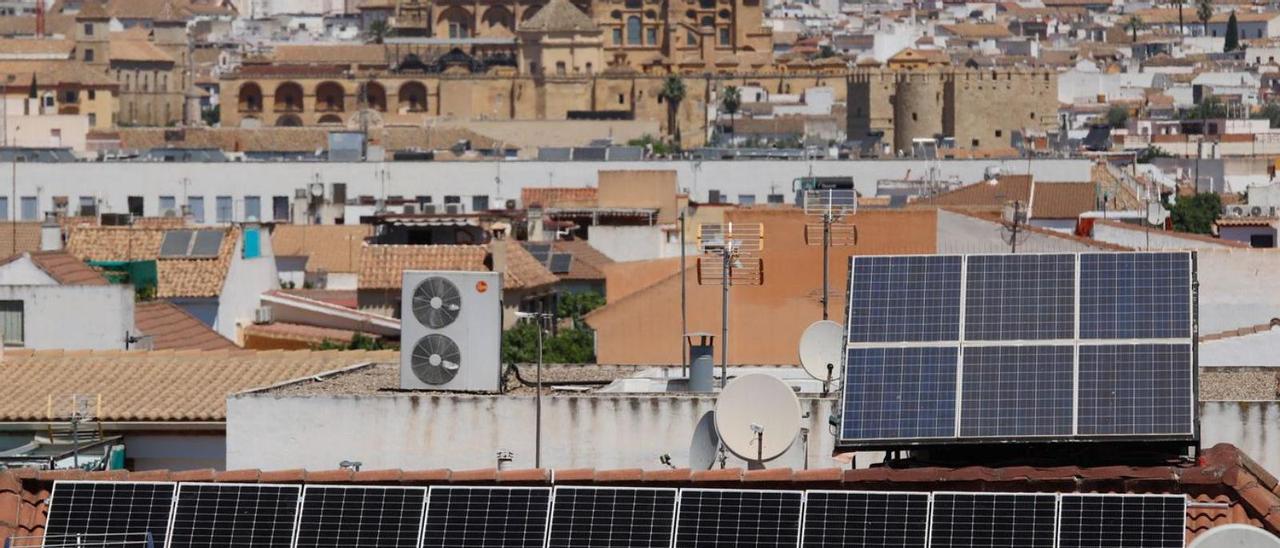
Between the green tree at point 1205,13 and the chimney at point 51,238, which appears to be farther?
the green tree at point 1205,13

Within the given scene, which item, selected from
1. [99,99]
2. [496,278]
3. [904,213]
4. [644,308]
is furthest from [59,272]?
[99,99]

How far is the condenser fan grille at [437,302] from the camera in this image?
51.3ft

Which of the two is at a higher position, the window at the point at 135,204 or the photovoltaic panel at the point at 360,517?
the window at the point at 135,204

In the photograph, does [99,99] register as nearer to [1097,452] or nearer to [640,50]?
[640,50]

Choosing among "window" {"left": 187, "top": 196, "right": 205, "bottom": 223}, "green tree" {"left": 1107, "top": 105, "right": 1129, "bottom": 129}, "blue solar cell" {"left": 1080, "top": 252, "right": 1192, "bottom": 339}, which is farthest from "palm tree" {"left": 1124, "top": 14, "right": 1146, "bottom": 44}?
"blue solar cell" {"left": 1080, "top": 252, "right": 1192, "bottom": 339}

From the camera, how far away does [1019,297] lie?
40.6 ft

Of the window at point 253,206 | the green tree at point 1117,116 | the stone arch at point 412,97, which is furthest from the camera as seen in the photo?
the stone arch at point 412,97

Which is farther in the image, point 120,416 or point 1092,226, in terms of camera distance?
point 1092,226

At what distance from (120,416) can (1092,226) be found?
1560cm

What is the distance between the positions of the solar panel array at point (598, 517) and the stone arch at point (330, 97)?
123 metres

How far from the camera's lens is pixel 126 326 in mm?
22344

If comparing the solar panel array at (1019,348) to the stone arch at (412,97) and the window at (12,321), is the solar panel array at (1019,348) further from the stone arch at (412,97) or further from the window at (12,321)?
the stone arch at (412,97)

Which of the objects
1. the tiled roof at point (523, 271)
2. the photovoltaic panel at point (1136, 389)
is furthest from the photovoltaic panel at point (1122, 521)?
the tiled roof at point (523, 271)

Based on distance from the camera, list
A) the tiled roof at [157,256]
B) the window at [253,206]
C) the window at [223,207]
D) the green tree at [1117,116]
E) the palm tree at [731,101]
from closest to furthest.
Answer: the tiled roof at [157,256], the window at [253,206], the window at [223,207], the green tree at [1117,116], the palm tree at [731,101]
